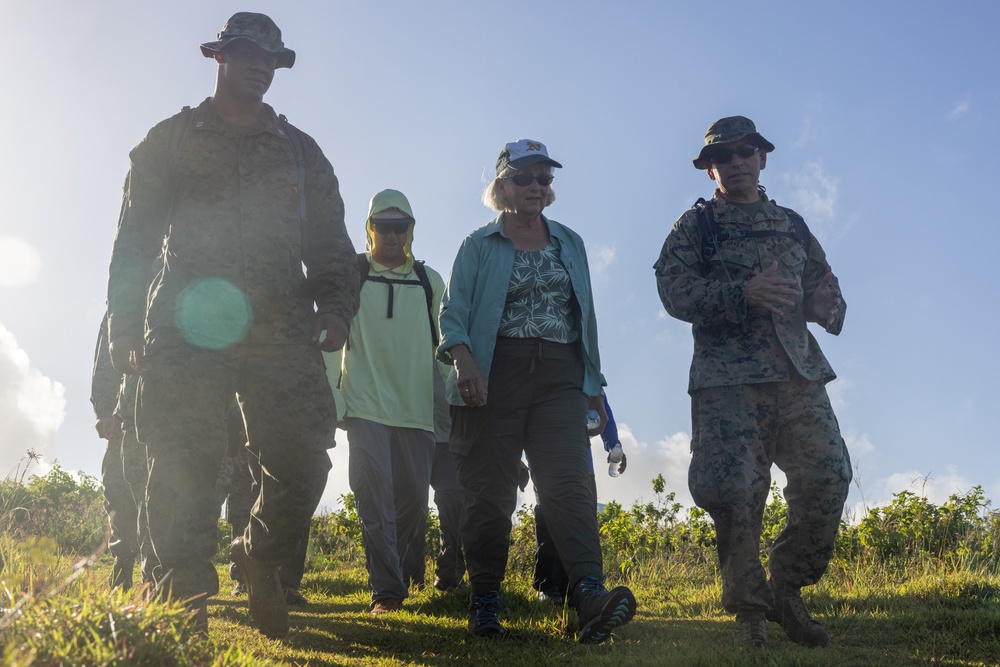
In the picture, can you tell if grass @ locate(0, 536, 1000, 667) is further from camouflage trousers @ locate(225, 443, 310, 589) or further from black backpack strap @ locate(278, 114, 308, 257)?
black backpack strap @ locate(278, 114, 308, 257)

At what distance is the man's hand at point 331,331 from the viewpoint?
4672mm

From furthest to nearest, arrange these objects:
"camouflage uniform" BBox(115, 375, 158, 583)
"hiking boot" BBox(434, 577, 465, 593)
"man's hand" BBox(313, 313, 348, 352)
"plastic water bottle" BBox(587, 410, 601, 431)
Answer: "hiking boot" BBox(434, 577, 465, 593) → "plastic water bottle" BBox(587, 410, 601, 431) → "camouflage uniform" BBox(115, 375, 158, 583) → "man's hand" BBox(313, 313, 348, 352)

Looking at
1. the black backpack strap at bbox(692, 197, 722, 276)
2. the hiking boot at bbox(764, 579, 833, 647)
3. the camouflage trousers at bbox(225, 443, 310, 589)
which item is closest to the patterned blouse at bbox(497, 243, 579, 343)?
the black backpack strap at bbox(692, 197, 722, 276)

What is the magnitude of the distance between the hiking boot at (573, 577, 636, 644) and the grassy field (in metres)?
0.13

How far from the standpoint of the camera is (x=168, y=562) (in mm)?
4410

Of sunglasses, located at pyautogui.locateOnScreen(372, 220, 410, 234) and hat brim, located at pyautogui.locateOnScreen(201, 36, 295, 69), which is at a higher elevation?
hat brim, located at pyautogui.locateOnScreen(201, 36, 295, 69)

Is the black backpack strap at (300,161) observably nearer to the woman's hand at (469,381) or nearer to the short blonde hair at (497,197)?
the woman's hand at (469,381)

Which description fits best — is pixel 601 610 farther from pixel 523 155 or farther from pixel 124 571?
pixel 124 571

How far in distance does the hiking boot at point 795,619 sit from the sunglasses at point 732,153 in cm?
238

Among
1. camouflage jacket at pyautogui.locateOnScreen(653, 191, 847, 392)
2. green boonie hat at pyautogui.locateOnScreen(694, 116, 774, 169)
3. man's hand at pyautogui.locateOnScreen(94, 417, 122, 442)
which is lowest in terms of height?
man's hand at pyautogui.locateOnScreen(94, 417, 122, 442)

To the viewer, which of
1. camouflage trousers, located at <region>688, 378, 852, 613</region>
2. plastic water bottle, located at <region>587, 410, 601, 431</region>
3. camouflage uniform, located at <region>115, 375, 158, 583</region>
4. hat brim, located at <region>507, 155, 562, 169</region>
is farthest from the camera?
plastic water bottle, located at <region>587, 410, 601, 431</region>

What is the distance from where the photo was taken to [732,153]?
555 cm

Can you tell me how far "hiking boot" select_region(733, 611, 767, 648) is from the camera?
4883 millimetres

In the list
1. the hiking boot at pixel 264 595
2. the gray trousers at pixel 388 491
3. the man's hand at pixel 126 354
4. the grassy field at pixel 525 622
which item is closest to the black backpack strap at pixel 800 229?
the grassy field at pixel 525 622
